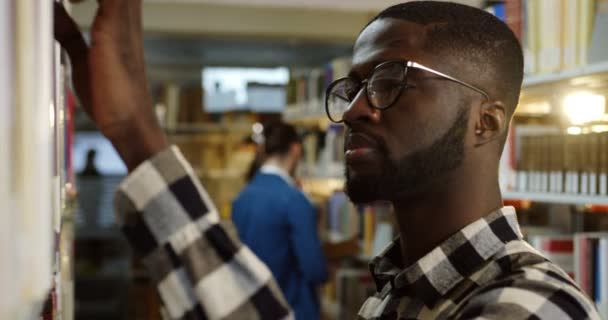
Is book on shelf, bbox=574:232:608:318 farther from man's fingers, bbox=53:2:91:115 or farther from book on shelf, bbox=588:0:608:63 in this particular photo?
man's fingers, bbox=53:2:91:115

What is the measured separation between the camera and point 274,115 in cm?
680

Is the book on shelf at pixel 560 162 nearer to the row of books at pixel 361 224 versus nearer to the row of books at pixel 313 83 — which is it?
the row of books at pixel 361 224

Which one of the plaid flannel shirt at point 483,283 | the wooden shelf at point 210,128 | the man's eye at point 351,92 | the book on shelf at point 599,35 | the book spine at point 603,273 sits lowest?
the book spine at point 603,273

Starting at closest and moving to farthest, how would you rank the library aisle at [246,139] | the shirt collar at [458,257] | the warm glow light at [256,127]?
1. the library aisle at [246,139]
2. the shirt collar at [458,257]
3. the warm glow light at [256,127]

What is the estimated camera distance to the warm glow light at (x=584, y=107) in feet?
7.04

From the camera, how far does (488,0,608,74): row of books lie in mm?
1996

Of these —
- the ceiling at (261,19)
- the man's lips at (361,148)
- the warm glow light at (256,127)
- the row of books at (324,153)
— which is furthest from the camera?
the warm glow light at (256,127)

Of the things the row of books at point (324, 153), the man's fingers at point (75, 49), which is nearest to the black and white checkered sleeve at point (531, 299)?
the man's fingers at point (75, 49)

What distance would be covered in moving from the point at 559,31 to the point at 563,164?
40 cm

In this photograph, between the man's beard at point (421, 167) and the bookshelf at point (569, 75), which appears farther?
the bookshelf at point (569, 75)

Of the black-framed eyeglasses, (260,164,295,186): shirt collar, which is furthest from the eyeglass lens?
(260,164,295,186): shirt collar

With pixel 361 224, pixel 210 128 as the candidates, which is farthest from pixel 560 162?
pixel 210 128

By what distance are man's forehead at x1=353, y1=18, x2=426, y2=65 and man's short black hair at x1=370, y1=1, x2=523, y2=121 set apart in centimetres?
1

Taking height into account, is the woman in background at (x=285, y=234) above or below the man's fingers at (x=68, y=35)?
below
